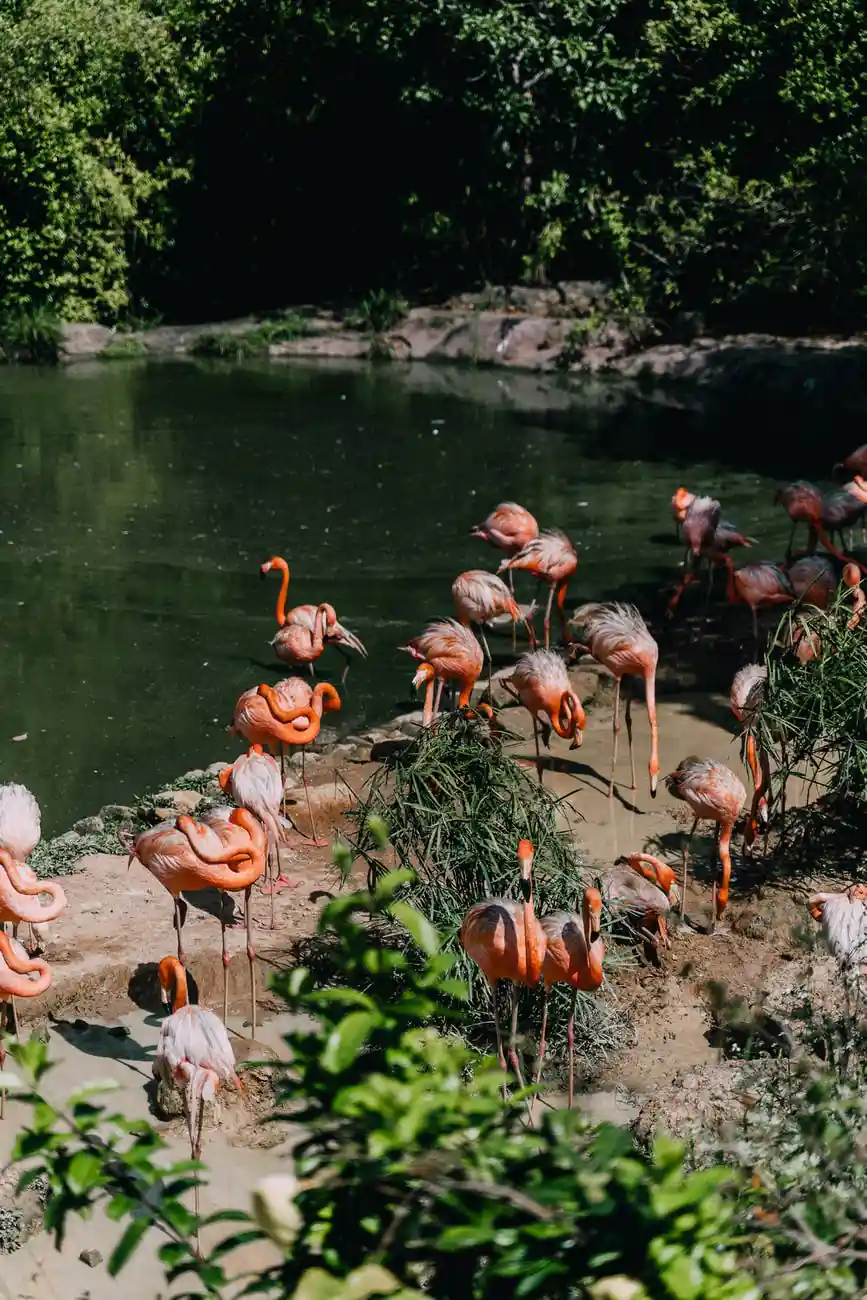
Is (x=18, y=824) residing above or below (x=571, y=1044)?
above

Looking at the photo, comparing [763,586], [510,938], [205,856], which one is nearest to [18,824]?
[205,856]

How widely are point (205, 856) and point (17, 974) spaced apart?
703 mm

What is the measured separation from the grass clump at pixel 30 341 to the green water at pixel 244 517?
0.58 meters

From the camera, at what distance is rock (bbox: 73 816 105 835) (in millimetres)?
7016

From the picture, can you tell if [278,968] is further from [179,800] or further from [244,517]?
[244,517]

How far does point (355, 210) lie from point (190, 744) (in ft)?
49.6

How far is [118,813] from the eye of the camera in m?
7.10

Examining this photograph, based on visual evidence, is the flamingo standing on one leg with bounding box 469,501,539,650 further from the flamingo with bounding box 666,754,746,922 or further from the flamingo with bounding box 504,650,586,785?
the flamingo with bounding box 666,754,746,922

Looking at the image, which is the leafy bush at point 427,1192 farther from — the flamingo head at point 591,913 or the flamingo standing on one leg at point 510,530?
the flamingo standing on one leg at point 510,530

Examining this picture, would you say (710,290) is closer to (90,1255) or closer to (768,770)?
(768,770)

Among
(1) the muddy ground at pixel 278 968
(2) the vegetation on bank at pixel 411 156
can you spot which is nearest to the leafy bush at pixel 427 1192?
(1) the muddy ground at pixel 278 968

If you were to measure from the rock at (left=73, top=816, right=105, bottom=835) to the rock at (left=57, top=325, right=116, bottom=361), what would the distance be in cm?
1261

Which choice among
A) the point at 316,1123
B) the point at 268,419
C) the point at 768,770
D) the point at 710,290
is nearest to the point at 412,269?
the point at 710,290

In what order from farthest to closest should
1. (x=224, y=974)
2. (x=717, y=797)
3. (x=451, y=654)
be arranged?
1. (x=451, y=654)
2. (x=717, y=797)
3. (x=224, y=974)
